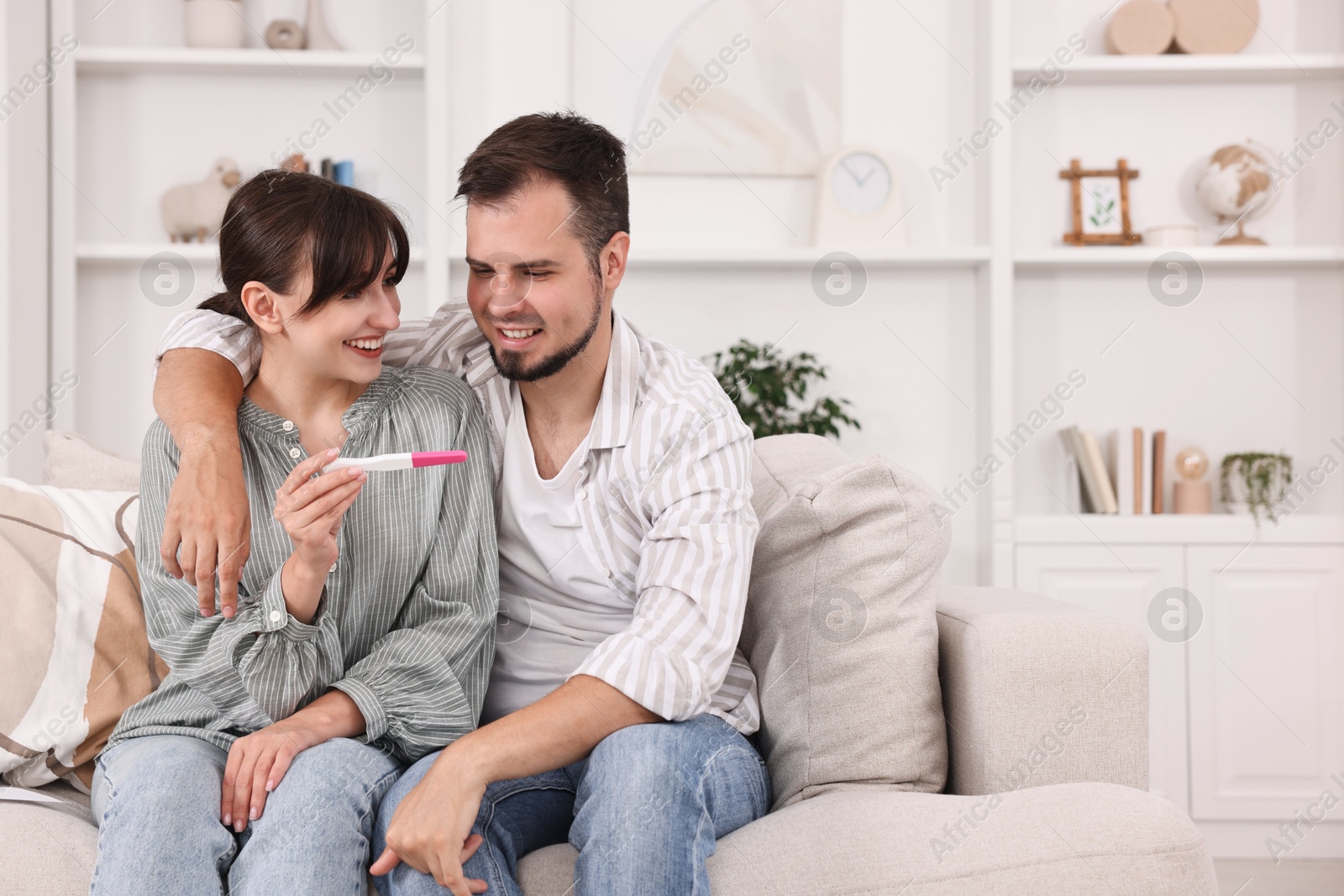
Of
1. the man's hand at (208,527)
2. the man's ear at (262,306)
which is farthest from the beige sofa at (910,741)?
the man's ear at (262,306)

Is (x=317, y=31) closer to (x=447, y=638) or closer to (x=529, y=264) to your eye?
(x=529, y=264)

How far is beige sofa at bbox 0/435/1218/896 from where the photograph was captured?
3.29ft

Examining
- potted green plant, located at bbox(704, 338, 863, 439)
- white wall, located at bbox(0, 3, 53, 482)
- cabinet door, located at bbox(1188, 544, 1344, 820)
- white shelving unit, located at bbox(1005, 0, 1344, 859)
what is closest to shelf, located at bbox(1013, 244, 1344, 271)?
white shelving unit, located at bbox(1005, 0, 1344, 859)

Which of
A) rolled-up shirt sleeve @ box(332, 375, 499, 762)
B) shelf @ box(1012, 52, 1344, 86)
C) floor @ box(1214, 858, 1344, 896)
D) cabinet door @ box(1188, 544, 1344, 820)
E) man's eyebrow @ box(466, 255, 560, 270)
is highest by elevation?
shelf @ box(1012, 52, 1344, 86)

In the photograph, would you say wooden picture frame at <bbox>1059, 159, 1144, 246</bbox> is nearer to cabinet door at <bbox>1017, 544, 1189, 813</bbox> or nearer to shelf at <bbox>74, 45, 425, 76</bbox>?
cabinet door at <bbox>1017, 544, 1189, 813</bbox>

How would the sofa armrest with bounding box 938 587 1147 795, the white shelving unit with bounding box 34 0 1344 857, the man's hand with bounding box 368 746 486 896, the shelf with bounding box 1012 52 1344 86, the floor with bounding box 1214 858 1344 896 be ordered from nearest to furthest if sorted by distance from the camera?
the man's hand with bounding box 368 746 486 896
the sofa armrest with bounding box 938 587 1147 795
the floor with bounding box 1214 858 1344 896
the shelf with bounding box 1012 52 1344 86
the white shelving unit with bounding box 34 0 1344 857

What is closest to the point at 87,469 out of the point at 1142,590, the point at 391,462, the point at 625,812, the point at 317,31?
the point at 391,462

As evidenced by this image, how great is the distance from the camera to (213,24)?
2.75 meters

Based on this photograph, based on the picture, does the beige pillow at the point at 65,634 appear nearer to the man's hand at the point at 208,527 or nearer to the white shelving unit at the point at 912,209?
the man's hand at the point at 208,527

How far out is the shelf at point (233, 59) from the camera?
2680 millimetres

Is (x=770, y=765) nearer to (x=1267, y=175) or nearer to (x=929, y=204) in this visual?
(x=929, y=204)

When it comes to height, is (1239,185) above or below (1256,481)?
above

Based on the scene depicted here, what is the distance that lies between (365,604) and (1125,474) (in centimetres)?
216

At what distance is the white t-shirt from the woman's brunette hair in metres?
0.29
